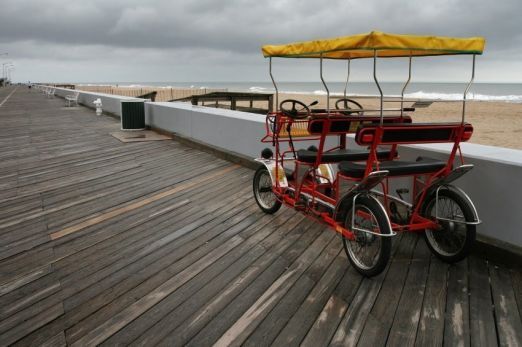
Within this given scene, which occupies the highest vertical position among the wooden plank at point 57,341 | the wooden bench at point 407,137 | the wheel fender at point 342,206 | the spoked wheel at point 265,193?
the wooden bench at point 407,137

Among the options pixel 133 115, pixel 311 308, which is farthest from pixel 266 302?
pixel 133 115

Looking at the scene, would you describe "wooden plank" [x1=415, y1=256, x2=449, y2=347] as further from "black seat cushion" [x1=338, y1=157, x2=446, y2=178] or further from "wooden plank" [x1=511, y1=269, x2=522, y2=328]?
"black seat cushion" [x1=338, y1=157, x2=446, y2=178]

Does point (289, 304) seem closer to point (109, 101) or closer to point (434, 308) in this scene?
point (434, 308)

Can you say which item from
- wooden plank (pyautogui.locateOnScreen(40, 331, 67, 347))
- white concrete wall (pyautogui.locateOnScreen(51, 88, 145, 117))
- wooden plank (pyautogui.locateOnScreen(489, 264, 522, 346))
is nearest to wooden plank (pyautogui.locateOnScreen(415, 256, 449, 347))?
wooden plank (pyautogui.locateOnScreen(489, 264, 522, 346))

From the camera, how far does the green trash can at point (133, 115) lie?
12338mm

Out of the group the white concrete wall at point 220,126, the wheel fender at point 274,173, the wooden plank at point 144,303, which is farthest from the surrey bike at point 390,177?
the white concrete wall at point 220,126

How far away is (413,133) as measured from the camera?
3.43 meters

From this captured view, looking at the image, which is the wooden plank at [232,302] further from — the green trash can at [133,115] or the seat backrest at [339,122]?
the green trash can at [133,115]

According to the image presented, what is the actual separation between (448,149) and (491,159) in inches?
24.2

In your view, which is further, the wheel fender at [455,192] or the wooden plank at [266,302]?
the wheel fender at [455,192]

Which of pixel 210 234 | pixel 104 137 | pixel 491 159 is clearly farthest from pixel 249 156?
pixel 104 137

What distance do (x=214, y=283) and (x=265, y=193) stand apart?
77.9 inches

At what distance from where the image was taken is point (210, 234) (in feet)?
14.5

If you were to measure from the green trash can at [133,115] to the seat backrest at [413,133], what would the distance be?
10273mm
